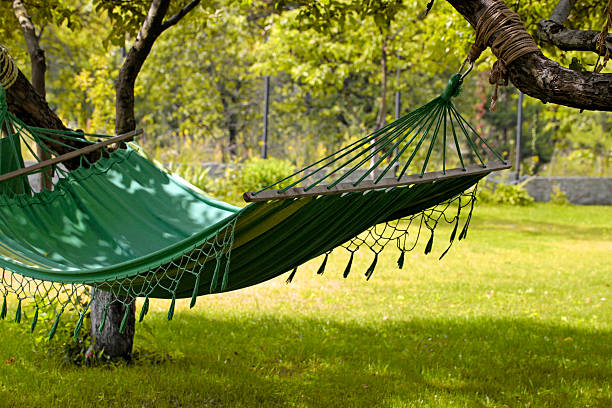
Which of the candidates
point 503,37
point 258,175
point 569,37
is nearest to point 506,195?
point 258,175

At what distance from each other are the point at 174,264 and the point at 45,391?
3.63ft

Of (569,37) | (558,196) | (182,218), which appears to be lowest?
(558,196)

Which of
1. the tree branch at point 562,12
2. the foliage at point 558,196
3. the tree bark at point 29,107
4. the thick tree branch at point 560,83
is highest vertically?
the tree branch at point 562,12

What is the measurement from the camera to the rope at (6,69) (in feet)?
8.30

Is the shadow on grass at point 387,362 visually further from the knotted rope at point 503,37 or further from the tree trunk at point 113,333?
the knotted rope at point 503,37

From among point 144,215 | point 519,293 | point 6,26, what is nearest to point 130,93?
point 144,215

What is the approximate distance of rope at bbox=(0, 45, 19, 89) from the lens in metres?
2.53

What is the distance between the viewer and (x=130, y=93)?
2834mm

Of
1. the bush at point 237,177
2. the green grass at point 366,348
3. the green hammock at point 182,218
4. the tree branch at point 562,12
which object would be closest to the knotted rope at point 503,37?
the green hammock at point 182,218

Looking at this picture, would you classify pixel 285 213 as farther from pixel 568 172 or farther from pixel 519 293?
pixel 568 172

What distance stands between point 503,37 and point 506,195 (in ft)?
27.2

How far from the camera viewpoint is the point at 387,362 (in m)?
3.07

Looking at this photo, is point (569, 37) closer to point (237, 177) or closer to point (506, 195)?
point (237, 177)

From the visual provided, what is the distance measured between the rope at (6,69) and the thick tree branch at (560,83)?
1.81 meters
